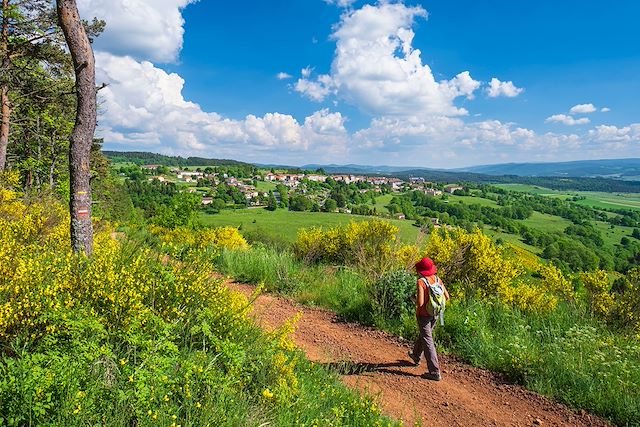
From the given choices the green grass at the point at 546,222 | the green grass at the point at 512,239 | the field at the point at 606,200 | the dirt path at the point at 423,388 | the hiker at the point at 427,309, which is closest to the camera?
the dirt path at the point at 423,388

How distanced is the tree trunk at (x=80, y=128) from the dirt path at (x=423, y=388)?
2579 mm

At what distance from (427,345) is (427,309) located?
0.51 metres

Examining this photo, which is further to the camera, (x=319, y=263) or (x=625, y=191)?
(x=625, y=191)

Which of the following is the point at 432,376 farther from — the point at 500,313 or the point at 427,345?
the point at 500,313

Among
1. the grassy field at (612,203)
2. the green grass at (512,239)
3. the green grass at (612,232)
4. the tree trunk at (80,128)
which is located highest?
the tree trunk at (80,128)

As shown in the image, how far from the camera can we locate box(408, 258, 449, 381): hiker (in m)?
5.43

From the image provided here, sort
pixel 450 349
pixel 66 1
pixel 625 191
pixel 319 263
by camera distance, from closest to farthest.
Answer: pixel 66 1 → pixel 450 349 → pixel 319 263 → pixel 625 191

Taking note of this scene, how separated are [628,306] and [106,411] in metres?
8.29

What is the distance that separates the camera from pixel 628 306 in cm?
680

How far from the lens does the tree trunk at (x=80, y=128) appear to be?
473cm

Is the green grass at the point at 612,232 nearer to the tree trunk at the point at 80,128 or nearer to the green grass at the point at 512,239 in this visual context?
the green grass at the point at 512,239

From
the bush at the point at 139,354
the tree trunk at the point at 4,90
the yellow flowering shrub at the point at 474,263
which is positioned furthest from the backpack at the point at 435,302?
the tree trunk at the point at 4,90

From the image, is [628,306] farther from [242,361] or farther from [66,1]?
[66,1]

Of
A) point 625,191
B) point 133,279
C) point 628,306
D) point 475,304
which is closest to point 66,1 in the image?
point 133,279
